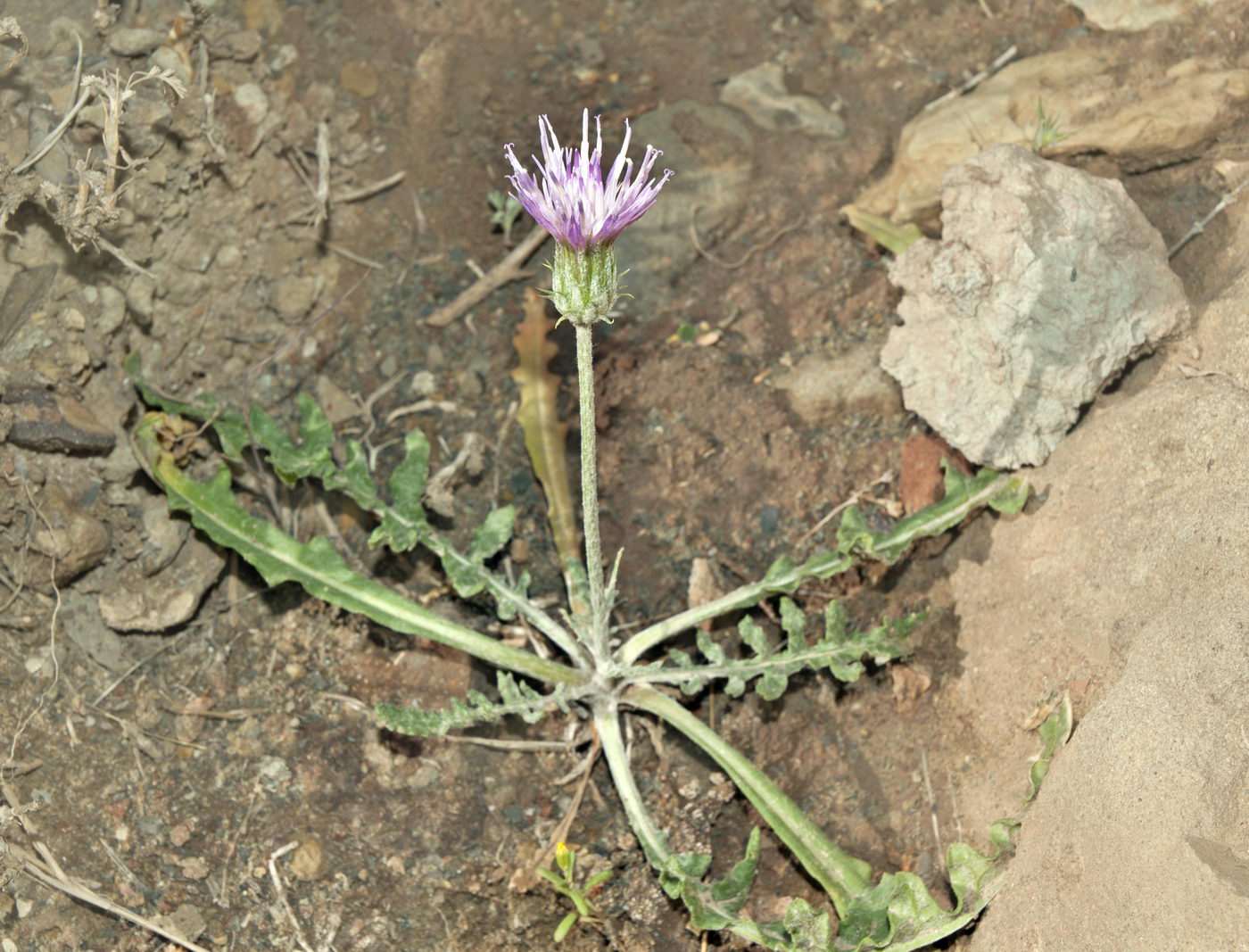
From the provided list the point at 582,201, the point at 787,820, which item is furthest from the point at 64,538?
the point at 787,820

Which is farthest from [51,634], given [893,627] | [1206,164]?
[1206,164]

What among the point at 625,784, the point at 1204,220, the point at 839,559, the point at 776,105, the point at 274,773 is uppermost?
the point at 776,105

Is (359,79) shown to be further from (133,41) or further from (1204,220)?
(1204,220)

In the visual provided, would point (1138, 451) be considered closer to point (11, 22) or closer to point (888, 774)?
point (888, 774)

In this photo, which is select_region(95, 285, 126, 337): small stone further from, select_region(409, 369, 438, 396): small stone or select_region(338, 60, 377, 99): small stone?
select_region(338, 60, 377, 99): small stone

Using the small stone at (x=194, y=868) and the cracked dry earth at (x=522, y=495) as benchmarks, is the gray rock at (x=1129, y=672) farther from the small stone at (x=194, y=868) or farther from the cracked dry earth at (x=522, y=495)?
the small stone at (x=194, y=868)

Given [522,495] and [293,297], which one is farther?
[293,297]

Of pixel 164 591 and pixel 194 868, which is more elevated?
pixel 164 591
